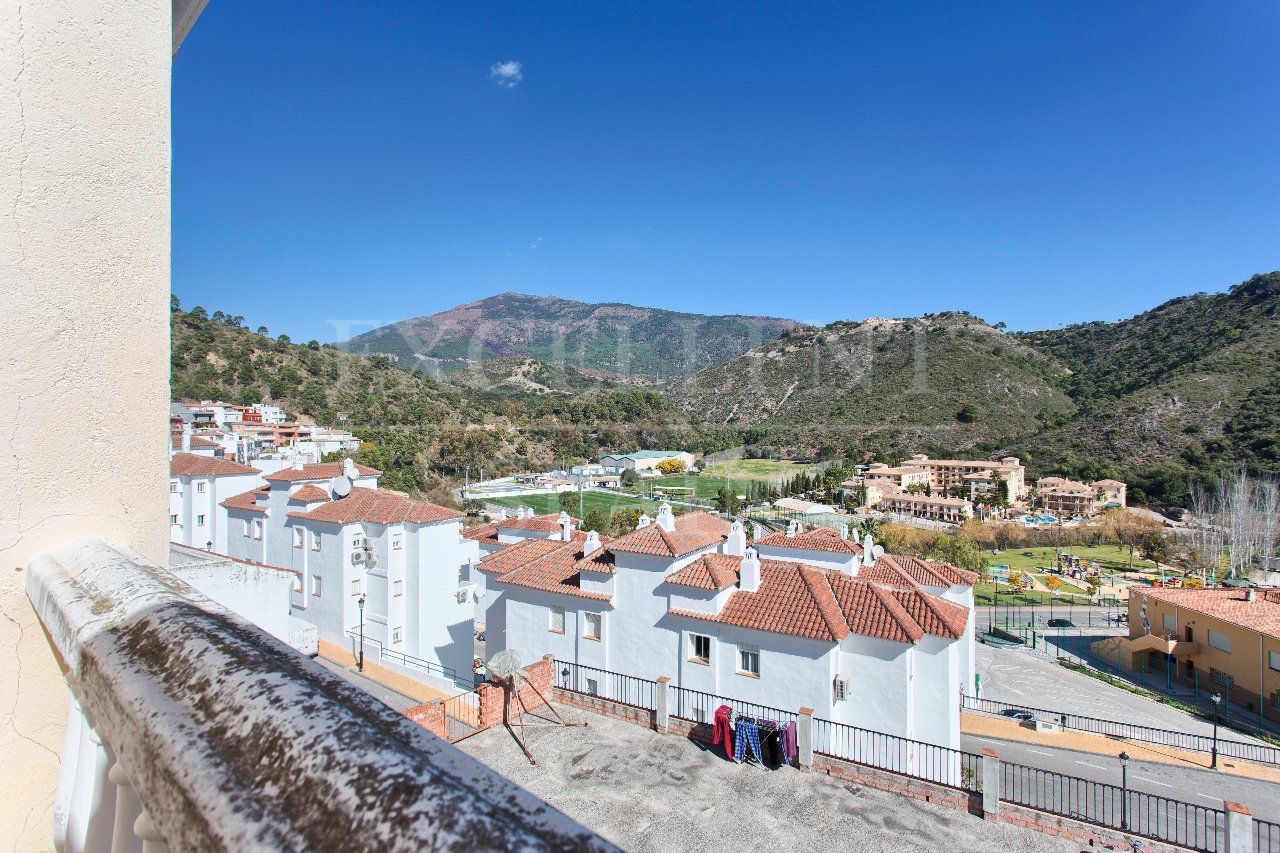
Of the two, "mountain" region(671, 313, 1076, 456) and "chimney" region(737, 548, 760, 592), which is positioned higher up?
"mountain" region(671, 313, 1076, 456)

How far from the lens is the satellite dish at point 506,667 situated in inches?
330

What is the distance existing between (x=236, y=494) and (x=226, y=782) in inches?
1040

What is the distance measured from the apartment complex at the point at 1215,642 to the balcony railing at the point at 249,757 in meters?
32.1

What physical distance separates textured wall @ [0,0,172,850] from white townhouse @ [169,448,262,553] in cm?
2347

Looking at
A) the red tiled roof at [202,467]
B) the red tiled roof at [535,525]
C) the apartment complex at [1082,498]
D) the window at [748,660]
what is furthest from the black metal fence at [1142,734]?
the apartment complex at [1082,498]

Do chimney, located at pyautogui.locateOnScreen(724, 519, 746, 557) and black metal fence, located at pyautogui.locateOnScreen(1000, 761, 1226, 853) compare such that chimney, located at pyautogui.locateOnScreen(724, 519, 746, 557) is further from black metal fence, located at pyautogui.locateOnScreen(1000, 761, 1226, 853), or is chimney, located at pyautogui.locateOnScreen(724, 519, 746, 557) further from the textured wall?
the textured wall

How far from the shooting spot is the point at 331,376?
72.4 meters

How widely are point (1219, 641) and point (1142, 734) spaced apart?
31.1 ft

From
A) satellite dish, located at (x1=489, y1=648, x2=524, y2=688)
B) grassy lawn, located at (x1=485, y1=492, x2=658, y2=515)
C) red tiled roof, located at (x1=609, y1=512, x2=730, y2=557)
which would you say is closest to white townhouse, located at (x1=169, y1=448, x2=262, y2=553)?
red tiled roof, located at (x1=609, y1=512, x2=730, y2=557)

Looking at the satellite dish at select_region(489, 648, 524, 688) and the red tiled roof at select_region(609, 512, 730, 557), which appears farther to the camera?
the red tiled roof at select_region(609, 512, 730, 557)

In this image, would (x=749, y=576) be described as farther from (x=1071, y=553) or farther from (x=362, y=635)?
(x=1071, y=553)

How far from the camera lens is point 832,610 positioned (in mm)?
12414

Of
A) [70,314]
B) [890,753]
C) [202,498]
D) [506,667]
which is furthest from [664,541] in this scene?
[202,498]

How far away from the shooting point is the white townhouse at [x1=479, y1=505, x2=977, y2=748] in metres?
12.0
